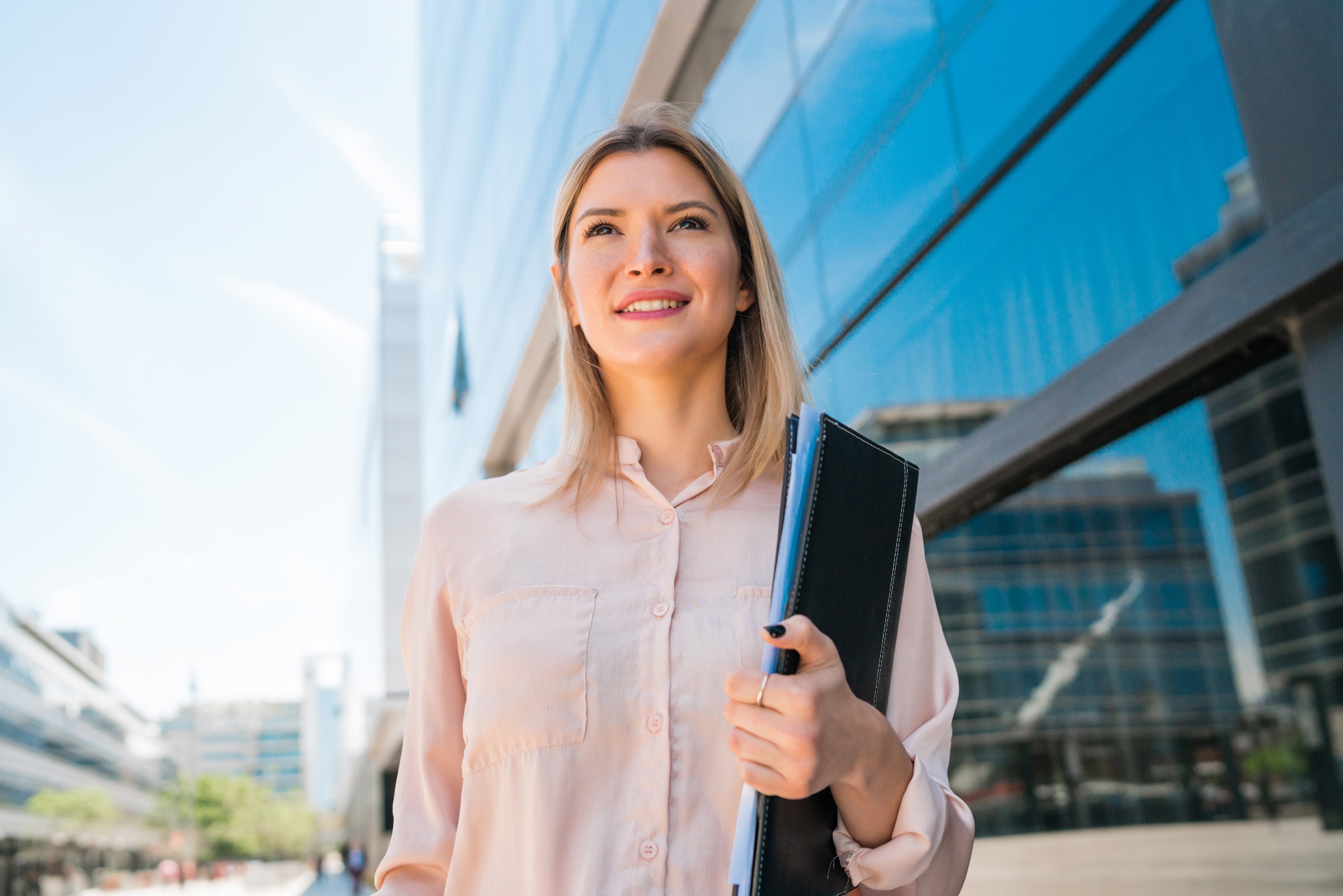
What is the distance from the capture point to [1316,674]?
566 centimetres

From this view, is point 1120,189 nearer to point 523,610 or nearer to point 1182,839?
point 1182,839

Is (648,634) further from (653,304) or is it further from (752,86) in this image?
(752,86)

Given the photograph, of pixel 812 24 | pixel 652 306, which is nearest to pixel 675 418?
pixel 652 306

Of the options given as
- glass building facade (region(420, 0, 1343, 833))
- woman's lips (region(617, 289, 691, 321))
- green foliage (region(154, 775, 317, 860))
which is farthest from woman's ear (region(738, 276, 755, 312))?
green foliage (region(154, 775, 317, 860))

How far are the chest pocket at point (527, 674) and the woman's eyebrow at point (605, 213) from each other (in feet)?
2.20

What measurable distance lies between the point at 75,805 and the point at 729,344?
9015cm

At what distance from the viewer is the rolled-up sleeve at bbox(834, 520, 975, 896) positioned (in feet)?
4.26

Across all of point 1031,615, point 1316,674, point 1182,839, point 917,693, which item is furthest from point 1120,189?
point 917,693

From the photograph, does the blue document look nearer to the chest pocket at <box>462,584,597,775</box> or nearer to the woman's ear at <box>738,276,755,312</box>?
the chest pocket at <box>462,584,597,775</box>

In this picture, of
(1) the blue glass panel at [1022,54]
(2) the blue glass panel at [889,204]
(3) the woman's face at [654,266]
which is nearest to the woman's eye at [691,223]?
(3) the woman's face at [654,266]

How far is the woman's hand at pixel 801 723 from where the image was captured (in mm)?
1111

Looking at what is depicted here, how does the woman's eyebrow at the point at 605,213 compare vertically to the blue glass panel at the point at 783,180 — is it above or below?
below

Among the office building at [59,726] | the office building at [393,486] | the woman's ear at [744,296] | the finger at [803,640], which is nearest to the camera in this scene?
the finger at [803,640]

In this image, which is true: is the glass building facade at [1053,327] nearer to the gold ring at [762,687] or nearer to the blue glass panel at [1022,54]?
the blue glass panel at [1022,54]
